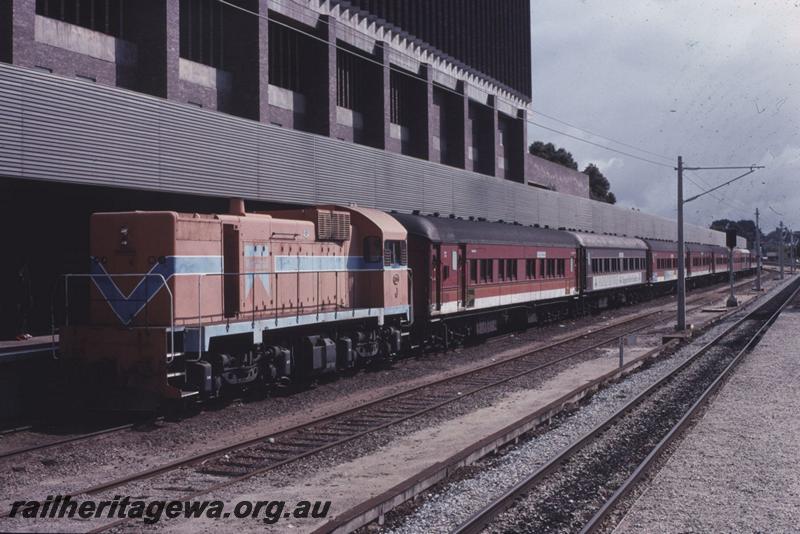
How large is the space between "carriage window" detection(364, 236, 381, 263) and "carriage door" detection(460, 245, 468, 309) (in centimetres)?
434

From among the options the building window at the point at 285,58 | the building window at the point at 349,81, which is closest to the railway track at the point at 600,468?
the building window at the point at 285,58

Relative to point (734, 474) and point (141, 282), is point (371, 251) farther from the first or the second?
point (734, 474)

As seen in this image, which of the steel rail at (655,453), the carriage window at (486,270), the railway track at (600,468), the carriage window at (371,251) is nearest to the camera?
the steel rail at (655,453)

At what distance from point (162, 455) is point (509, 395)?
25.0ft

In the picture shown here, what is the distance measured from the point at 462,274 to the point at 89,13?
14.8 metres

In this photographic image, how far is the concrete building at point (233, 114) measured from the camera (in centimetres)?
1647

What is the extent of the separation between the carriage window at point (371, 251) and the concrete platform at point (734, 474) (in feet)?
27.0

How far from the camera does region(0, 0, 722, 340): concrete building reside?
1647cm

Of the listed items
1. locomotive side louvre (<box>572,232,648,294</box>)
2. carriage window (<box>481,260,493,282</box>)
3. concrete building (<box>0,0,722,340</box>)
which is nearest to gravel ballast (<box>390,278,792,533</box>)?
carriage window (<box>481,260,493,282</box>)

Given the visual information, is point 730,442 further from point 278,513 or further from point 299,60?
point 299,60

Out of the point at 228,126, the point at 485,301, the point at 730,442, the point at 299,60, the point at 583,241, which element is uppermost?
the point at 299,60

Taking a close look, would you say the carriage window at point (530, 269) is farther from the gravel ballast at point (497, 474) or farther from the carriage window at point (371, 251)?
the gravel ballast at point (497, 474)

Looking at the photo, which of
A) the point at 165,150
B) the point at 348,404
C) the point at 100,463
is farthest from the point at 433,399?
the point at 165,150

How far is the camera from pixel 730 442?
38.1 feet
